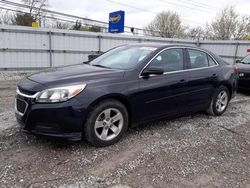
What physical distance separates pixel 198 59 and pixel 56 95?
9.97 feet

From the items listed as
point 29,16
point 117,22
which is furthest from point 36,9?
point 117,22

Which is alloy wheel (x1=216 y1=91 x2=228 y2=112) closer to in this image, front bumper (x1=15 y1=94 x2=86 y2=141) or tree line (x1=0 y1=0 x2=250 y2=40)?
front bumper (x1=15 y1=94 x2=86 y2=141)

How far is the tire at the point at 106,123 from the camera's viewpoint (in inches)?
122

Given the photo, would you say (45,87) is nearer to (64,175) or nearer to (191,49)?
(64,175)

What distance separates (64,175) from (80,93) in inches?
40.7

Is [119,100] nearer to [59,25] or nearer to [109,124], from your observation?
[109,124]

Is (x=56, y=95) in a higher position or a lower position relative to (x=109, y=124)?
higher

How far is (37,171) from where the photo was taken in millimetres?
2682

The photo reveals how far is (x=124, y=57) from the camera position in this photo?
13.4 feet

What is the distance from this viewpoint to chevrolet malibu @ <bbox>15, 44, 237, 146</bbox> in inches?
115

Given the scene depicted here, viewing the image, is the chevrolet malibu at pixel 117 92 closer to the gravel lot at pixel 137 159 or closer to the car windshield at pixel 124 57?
the car windshield at pixel 124 57

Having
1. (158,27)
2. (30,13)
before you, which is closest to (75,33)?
(30,13)

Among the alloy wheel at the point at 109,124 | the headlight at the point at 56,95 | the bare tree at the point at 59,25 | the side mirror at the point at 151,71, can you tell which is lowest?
the alloy wheel at the point at 109,124

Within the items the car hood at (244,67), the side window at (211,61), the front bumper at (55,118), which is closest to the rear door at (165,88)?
the side window at (211,61)
